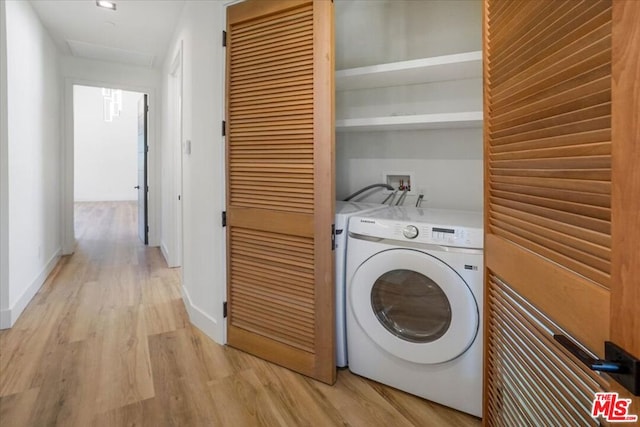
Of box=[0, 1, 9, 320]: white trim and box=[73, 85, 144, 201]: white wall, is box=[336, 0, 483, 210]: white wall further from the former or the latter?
box=[73, 85, 144, 201]: white wall

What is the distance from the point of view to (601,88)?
652mm

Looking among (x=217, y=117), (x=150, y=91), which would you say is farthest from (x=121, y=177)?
(x=217, y=117)

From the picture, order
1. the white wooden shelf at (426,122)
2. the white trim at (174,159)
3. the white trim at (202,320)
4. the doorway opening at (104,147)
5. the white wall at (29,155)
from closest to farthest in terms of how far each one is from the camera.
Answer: the white wooden shelf at (426,122) → the white trim at (202,320) → the white wall at (29,155) → the white trim at (174,159) → the doorway opening at (104,147)

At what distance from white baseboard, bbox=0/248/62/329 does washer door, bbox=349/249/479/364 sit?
2.40m

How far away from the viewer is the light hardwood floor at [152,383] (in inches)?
62.9

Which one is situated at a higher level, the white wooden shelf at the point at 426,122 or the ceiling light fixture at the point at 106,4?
the ceiling light fixture at the point at 106,4

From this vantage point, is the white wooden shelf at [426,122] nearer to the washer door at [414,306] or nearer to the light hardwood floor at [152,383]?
the washer door at [414,306]

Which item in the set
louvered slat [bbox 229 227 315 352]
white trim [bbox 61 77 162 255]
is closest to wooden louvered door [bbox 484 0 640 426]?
louvered slat [bbox 229 227 315 352]

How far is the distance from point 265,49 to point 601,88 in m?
1.68

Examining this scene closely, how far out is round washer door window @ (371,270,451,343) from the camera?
1.61 m

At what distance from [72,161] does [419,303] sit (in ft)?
15.3

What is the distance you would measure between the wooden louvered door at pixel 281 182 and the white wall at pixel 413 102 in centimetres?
73

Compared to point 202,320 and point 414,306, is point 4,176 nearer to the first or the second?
point 202,320

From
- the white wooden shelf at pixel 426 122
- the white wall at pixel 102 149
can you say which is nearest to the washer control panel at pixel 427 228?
the white wooden shelf at pixel 426 122
